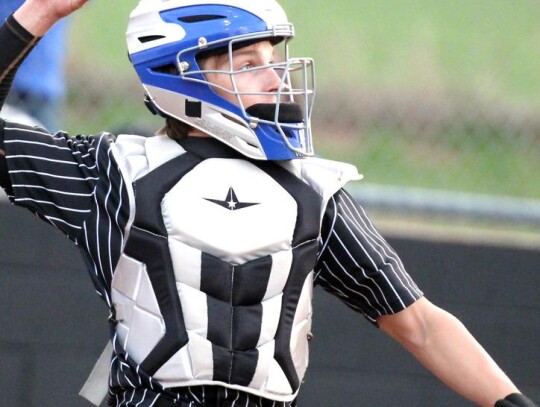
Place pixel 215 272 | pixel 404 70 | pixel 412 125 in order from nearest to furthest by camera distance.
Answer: pixel 215 272 < pixel 412 125 < pixel 404 70

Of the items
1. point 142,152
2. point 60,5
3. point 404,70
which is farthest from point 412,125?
point 60,5

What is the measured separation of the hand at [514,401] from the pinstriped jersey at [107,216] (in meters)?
0.31

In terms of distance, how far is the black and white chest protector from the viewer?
110 inches

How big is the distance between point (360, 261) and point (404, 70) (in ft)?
8.44

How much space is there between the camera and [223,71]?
2906 mm

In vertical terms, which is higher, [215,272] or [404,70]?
[215,272]

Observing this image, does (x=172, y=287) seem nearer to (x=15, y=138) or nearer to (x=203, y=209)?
(x=203, y=209)

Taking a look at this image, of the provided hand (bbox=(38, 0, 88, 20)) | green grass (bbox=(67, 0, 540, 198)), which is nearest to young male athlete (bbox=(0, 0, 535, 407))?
hand (bbox=(38, 0, 88, 20))

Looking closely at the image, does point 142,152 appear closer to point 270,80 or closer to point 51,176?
point 51,176

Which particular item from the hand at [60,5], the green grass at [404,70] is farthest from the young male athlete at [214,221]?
the green grass at [404,70]

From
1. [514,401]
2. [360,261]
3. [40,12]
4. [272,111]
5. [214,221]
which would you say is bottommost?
[514,401]

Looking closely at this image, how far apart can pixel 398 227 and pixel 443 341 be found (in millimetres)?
1705

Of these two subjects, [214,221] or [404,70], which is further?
[404,70]

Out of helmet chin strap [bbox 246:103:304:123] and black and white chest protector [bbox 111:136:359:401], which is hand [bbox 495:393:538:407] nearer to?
black and white chest protector [bbox 111:136:359:401]
